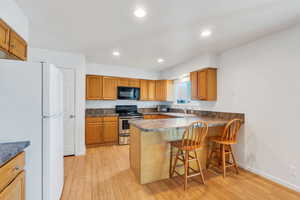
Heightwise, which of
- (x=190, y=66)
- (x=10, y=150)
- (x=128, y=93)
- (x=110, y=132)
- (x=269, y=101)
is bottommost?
(x=110, y=132)

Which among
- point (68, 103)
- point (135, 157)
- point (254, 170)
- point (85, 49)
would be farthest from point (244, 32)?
point (68, 103)

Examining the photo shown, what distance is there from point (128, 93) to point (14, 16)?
3.27 m

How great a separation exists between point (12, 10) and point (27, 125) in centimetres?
135

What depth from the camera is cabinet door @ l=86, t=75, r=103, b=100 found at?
4188mm

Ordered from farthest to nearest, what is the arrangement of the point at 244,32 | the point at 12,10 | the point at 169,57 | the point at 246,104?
the point at 169,57
the point at 246,104
the point at 244,32
the point at 12,10

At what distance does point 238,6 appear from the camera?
1657 millimetres

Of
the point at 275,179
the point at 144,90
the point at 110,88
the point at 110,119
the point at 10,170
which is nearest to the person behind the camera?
the point at 10,170

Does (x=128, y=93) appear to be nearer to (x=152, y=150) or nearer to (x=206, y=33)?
(x=152, y=150)

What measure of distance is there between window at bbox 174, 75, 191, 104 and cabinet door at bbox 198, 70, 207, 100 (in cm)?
99

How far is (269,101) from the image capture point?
237cm

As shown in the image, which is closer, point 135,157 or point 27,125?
point 27,125

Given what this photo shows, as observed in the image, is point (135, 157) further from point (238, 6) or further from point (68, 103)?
point (238, 6)

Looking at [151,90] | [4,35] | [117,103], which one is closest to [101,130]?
[117,103]

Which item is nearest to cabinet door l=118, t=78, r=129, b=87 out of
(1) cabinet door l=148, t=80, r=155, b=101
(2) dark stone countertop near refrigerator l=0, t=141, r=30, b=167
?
(1) cabinet door l=148, t=80, r=155, b=101
